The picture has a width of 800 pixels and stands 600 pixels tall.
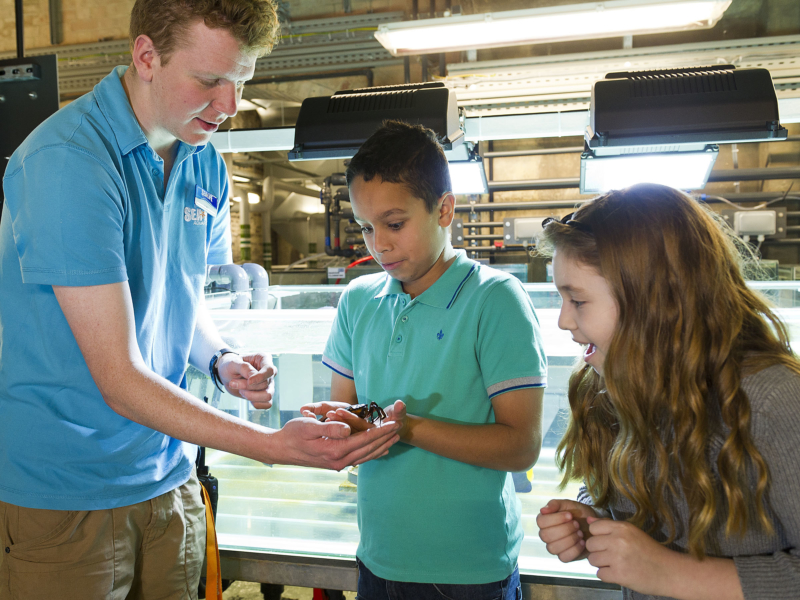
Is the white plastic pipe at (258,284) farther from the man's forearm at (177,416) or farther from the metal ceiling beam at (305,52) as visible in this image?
the metal ceiling beam at (305,52)

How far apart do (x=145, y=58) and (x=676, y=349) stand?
118cm

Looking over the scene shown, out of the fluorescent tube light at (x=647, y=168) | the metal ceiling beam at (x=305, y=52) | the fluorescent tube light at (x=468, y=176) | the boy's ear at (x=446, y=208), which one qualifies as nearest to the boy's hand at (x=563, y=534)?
the boy's ear at (x=446, y=208)

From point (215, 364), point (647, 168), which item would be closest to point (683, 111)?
point (647, 168)

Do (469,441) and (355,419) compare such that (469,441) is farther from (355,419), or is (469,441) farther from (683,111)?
(683,111)

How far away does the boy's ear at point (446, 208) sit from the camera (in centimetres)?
134

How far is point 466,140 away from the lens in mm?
2137

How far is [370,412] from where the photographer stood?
1.20 m

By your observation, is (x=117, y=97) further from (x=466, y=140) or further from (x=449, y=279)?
(x=466, y=140)

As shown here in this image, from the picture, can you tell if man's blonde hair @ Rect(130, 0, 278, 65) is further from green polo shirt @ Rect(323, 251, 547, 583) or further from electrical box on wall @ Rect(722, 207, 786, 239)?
electrical box on wall @ Rect(722, 207, 786, 239)

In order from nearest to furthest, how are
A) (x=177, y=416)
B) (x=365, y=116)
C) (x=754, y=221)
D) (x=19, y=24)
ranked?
1. (x=177, y=416)
2. (x=365, y=116)
3. (x=19, y=24)
4. (x=754, y=221)

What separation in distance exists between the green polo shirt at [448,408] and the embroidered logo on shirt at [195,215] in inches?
21.1

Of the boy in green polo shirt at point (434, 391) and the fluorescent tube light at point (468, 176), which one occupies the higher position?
the fluorescent tube light at point (468, 176)

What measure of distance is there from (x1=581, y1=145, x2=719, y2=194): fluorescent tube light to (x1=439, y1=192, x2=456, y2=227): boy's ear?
3.00ft

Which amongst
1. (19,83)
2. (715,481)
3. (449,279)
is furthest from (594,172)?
(19,83)
